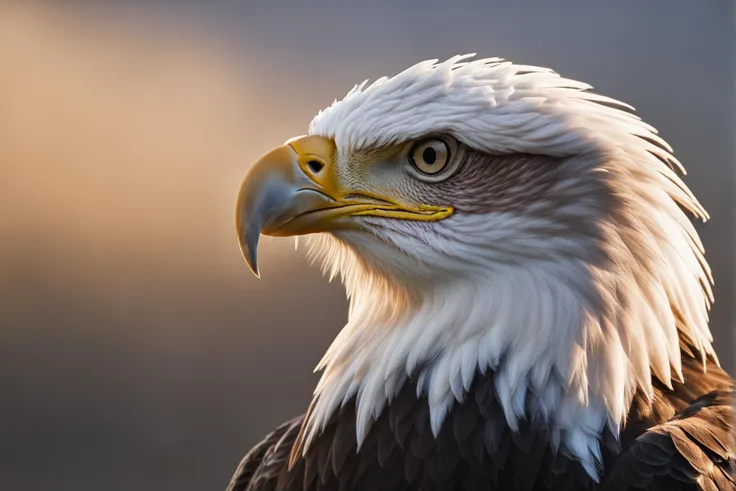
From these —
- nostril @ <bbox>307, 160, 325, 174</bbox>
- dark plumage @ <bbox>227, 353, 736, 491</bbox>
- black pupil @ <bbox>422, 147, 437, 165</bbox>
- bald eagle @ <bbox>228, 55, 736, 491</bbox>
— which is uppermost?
nostril @ <bbox>307, 160, 325, 174</bbox>

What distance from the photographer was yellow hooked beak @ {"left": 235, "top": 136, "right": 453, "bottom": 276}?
0.96 m

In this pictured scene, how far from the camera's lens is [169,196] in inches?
60.0

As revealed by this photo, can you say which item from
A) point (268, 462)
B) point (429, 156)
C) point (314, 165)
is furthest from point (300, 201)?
point (268, 462)

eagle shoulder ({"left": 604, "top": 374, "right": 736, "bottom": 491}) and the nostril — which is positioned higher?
the nostril

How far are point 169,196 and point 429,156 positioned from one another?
71 cm

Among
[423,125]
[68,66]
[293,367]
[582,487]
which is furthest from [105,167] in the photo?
[582,487]

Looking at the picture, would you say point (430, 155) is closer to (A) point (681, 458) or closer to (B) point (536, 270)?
(B) point (536, 270)

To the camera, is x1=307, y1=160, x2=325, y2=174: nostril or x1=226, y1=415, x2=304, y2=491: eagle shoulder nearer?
x1=307, y1=160, x2=325, y2=174: nostril

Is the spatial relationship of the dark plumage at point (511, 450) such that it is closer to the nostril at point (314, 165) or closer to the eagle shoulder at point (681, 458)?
the eagle shoulder at point (681, 458)

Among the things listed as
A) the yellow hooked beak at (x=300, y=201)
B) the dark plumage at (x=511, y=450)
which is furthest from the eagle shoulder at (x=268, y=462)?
the yellow hooked beak at (x=300, y=201)

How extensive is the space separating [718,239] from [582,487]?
564 millimetres

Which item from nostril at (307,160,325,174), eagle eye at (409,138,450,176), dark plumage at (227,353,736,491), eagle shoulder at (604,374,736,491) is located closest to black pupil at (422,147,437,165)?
eagle eye at (409,138,450,176)

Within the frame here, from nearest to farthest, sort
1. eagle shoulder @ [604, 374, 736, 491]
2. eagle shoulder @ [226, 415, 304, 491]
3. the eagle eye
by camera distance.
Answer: eagle shoulder @ [604, 374, 736, 491] → the eagle eye → eagle shoulder @ [226, 415, 304, 491]

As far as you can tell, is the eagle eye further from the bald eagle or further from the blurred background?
the blurred background
